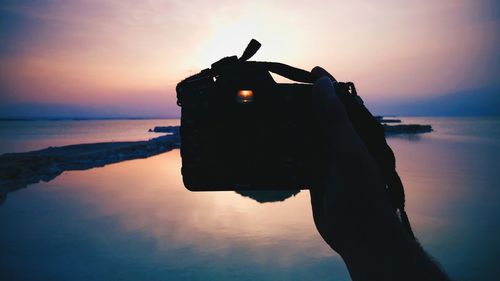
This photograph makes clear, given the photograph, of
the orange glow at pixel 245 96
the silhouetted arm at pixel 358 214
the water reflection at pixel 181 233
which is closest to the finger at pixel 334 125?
the silhouetted arm at pixel 358 214

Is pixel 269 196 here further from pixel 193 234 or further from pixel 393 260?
pixel 393 260

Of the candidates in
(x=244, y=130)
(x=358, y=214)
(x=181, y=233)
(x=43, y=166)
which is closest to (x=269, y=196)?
(x=181, y=233)

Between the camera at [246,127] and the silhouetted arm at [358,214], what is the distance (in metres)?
0.29

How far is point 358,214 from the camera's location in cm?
96

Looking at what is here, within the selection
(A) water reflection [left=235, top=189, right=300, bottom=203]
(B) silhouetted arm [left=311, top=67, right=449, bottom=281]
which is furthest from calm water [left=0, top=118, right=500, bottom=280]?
(B) silhouetted arm [left=311, top=67, right=449, bottom=281]

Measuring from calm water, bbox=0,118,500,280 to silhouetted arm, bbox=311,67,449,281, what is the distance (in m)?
3.84

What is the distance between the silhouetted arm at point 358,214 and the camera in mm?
819

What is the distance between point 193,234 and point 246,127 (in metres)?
4.77

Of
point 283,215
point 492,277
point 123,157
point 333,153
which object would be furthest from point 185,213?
point 123,157

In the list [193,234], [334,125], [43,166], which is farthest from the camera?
[43,166]

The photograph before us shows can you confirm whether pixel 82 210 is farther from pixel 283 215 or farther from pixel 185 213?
pixel 283 215

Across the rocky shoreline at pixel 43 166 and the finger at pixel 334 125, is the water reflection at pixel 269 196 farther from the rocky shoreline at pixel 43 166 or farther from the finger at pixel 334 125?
the rocky shoreline at pixel 43 166

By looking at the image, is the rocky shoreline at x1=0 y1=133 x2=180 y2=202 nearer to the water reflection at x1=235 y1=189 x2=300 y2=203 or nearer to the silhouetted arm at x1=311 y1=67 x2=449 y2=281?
the water reflection at x1=235 y1=189 x2=300 y2=203

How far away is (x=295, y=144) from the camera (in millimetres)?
1564
